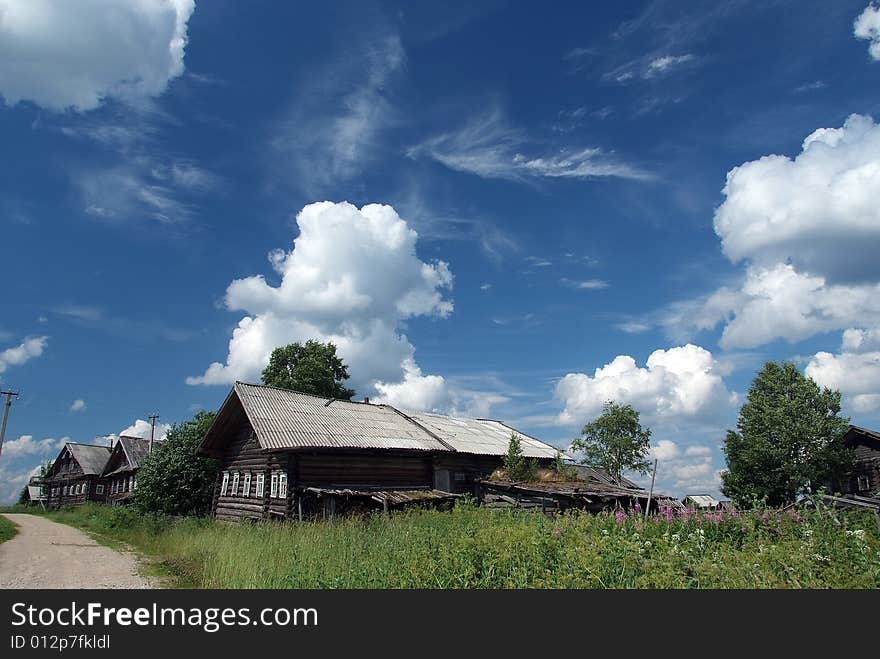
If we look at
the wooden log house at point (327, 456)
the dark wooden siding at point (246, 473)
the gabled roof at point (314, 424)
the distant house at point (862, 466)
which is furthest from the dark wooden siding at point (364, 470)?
the distant house at point (862, 466)

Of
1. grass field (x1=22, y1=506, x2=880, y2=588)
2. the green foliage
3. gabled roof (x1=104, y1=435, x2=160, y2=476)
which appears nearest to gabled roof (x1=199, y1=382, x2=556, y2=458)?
the green foliage

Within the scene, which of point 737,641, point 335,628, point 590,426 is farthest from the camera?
A: point 590,426

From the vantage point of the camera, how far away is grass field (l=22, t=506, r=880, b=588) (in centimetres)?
638

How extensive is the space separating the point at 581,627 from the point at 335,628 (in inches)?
97.9

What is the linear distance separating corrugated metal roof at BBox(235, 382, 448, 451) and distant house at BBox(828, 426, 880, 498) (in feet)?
95.2

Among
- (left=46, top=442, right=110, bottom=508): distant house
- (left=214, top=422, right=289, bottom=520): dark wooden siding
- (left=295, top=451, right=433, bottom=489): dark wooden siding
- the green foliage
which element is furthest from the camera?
(left=46, top=442, right=110, bottom=508): distant house

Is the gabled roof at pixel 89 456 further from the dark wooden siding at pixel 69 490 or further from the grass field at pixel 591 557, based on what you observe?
the grass field at pixel 591 557

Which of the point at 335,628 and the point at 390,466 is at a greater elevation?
the point at 390,466

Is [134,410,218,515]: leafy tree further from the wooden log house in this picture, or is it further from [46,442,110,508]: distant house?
[46,442,110,508]: distant house

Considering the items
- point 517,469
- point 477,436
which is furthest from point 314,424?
point 477,436

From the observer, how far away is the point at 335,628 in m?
5.52

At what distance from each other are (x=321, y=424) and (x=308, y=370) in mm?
22295

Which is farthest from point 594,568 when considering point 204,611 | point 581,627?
point 204,611

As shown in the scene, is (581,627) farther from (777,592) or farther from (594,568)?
(777,592)
